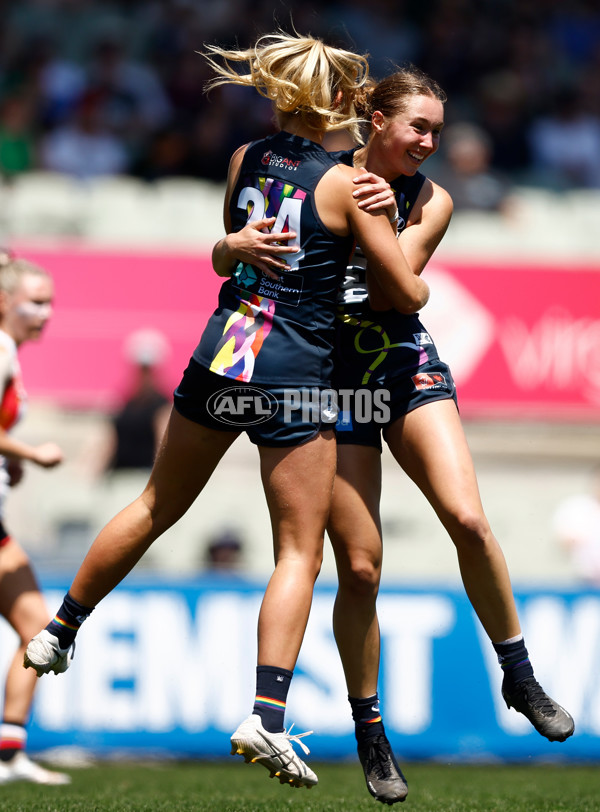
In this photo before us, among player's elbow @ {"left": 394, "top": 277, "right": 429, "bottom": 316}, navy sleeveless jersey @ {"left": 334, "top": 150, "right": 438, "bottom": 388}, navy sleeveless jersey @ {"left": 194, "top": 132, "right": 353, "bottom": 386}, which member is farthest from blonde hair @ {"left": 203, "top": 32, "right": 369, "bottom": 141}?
player's elbow @ {"left": 394, "top": 277, "right": 429, "bottom": 316}

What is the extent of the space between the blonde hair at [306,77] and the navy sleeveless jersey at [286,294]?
0.31 feet

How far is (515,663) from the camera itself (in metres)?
4.07

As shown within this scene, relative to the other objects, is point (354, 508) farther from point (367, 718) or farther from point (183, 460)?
point (367, 718)

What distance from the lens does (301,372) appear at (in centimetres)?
372

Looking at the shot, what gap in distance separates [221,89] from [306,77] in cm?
761

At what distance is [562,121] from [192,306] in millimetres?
4631

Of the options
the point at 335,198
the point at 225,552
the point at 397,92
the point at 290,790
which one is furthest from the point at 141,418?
the point at 335,198

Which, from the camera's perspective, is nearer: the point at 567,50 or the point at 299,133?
the point at 299,133

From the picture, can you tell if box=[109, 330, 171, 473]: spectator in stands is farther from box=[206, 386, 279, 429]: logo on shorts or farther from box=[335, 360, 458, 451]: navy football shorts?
box=[206, 386, 279, 429]: logo on shorts

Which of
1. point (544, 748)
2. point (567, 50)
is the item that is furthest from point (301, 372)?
point (567, 50)

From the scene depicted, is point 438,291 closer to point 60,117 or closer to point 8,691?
point 60,117

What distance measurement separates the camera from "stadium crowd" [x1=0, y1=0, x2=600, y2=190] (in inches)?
440

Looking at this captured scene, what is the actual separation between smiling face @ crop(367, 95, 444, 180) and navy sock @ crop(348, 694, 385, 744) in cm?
192

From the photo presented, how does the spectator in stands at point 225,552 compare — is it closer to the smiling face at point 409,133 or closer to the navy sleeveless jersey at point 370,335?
the navy sleeveless jersey at point 370,335
